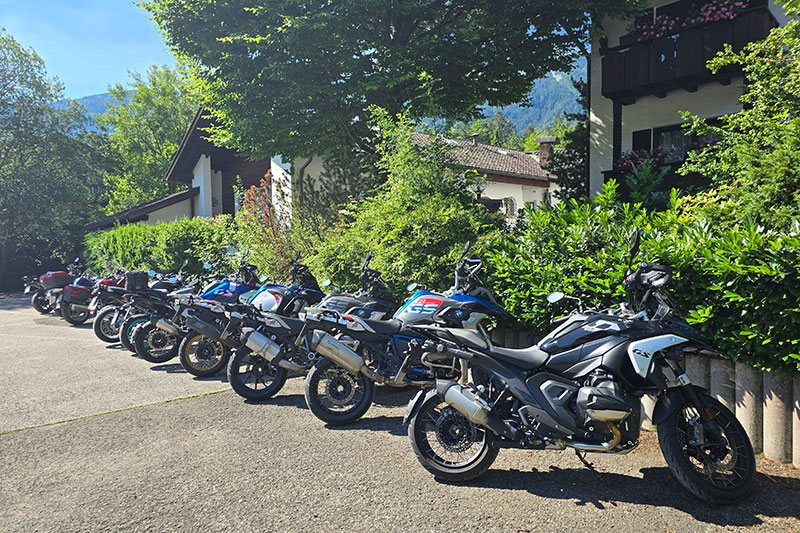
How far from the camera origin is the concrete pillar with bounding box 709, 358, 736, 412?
4.14 meters

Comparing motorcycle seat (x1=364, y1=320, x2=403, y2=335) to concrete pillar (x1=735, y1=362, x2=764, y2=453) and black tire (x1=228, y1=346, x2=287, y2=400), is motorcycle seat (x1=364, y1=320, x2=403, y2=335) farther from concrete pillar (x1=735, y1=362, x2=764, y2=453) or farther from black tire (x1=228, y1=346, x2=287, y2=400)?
concrete pillar (x1=735, y1=362, x2=764, y2=453)

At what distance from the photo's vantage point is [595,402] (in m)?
3.49

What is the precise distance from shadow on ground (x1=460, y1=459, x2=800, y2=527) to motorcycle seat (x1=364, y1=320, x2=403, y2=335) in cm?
177

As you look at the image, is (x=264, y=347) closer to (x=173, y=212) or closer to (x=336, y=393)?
(x=336, y=393)

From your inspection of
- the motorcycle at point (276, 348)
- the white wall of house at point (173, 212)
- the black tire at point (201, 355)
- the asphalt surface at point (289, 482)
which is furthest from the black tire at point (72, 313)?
the white wall of house at point (173, 212)

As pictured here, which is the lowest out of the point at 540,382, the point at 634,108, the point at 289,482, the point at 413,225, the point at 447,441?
the point at 289,482

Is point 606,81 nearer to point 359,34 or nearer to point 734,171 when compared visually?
point 359,34

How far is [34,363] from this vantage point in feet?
26.9

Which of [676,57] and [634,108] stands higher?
[676,57]

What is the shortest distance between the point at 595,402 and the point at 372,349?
2408mm

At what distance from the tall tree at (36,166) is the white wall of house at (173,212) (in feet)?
17.3

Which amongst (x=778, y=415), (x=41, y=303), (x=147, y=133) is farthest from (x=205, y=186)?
(x=147, y=133)

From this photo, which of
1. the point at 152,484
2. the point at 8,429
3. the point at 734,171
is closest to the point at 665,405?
the point at 152,484

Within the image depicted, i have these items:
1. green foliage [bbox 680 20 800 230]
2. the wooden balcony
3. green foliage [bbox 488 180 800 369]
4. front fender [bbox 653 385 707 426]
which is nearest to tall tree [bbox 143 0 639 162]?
the wooden balcony
